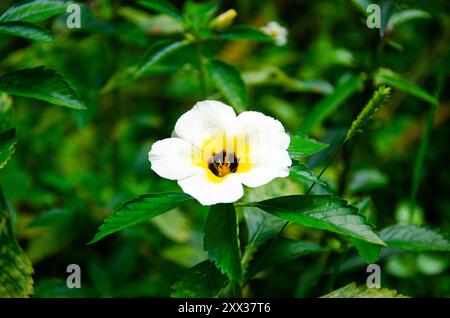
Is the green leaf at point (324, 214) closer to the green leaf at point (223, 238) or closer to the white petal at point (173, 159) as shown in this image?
the green leaf at point (223, 238)

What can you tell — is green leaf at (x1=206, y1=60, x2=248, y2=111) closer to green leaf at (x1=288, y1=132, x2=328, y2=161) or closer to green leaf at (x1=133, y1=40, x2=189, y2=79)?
green leaf at (x1=133, y1=40, x2=189, y2=79)

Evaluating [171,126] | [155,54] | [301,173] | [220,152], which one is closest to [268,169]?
[301,173]

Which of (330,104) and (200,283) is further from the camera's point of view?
(330,104)

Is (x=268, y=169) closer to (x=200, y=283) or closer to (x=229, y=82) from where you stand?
(x=200, y=283)

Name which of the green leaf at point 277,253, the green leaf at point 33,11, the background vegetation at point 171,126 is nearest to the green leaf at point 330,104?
the background vegetation at point 171,126

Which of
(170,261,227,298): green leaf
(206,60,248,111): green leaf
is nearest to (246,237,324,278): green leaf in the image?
(170,261,227,298): green leaf

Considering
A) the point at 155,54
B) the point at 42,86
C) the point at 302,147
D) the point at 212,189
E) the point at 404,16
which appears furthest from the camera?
the point at 404,16

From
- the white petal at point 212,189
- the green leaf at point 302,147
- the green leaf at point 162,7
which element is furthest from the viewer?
the green leaf at point 162,7
